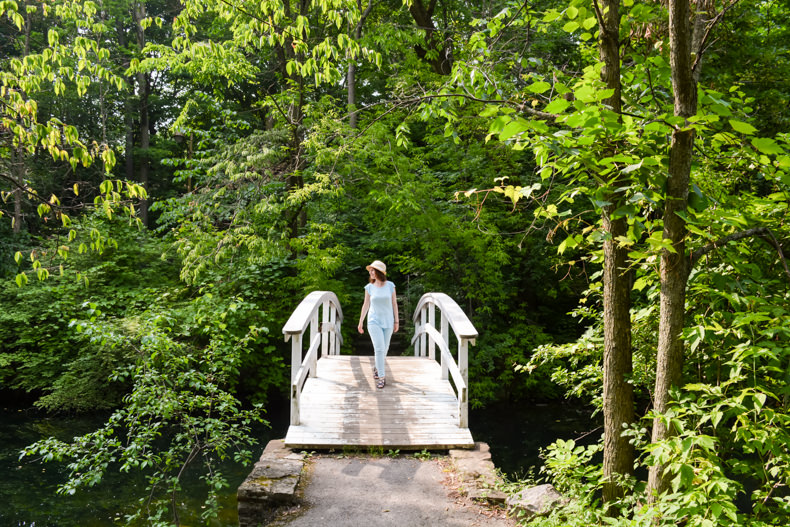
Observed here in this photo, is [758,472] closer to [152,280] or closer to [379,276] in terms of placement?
[379,276]

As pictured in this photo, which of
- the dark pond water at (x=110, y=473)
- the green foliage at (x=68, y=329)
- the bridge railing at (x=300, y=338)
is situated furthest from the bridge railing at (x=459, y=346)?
the green foliage at (x=68, y=329)

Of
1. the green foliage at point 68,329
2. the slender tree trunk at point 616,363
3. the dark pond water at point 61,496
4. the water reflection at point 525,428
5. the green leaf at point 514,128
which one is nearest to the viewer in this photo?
the green leaf at point 514,128

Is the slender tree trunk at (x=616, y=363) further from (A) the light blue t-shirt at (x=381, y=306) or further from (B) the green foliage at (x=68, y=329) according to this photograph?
(B) the green foliage at (x=68, y=329)

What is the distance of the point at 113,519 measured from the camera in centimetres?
687

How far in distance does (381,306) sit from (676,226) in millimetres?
4179

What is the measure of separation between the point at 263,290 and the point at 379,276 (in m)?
5.55

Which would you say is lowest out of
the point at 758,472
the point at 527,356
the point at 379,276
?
the point at 527,356

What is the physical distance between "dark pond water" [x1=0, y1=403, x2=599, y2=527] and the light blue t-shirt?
2501 millimetres

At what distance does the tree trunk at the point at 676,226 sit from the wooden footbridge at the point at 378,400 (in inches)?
104

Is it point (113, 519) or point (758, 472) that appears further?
point (113, 519)

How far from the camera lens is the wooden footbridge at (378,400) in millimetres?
5098

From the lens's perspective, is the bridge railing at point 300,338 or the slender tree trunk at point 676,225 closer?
the slender tree trunk at point 676,225

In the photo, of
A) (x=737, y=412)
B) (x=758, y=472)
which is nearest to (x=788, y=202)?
(x=737, y=412)

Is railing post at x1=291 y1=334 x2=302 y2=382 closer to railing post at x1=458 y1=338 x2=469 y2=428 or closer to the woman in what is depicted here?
the woman
